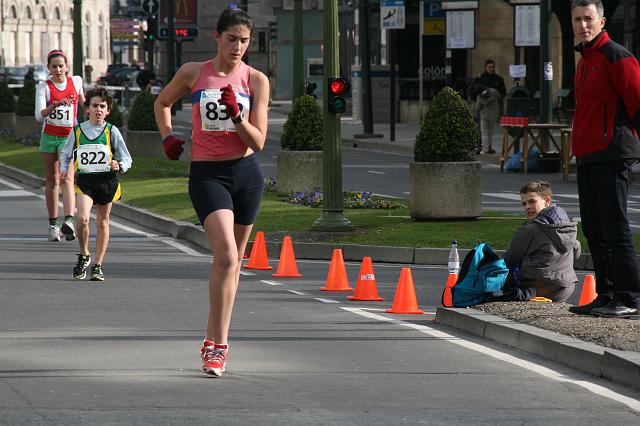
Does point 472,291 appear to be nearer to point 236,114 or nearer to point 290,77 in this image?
point 236,114

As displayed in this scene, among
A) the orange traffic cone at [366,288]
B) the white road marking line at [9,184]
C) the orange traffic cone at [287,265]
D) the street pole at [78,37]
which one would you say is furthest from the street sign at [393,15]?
the orange traffic cone at [366,288]

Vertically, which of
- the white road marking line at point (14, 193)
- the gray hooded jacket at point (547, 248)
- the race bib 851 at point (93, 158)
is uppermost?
the race bib 851 at point (93, 158)

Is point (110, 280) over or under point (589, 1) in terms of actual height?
under

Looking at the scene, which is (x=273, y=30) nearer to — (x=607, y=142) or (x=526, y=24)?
(x=526, y=24)

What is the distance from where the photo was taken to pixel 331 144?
703 inches

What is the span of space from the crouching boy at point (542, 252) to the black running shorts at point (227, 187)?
3016 millimetres

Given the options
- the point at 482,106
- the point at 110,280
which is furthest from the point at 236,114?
the point at 482,106

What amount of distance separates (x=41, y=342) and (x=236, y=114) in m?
2.30

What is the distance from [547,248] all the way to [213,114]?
134 inches

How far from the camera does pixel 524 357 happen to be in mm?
9656

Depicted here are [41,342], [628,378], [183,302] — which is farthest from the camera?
[183,302]

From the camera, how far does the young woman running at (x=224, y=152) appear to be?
8.62 m

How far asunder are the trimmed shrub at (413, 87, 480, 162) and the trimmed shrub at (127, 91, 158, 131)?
13.2 metres

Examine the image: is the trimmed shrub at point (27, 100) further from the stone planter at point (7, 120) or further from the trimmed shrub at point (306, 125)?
the trimmed shrub at point (306, 125)
